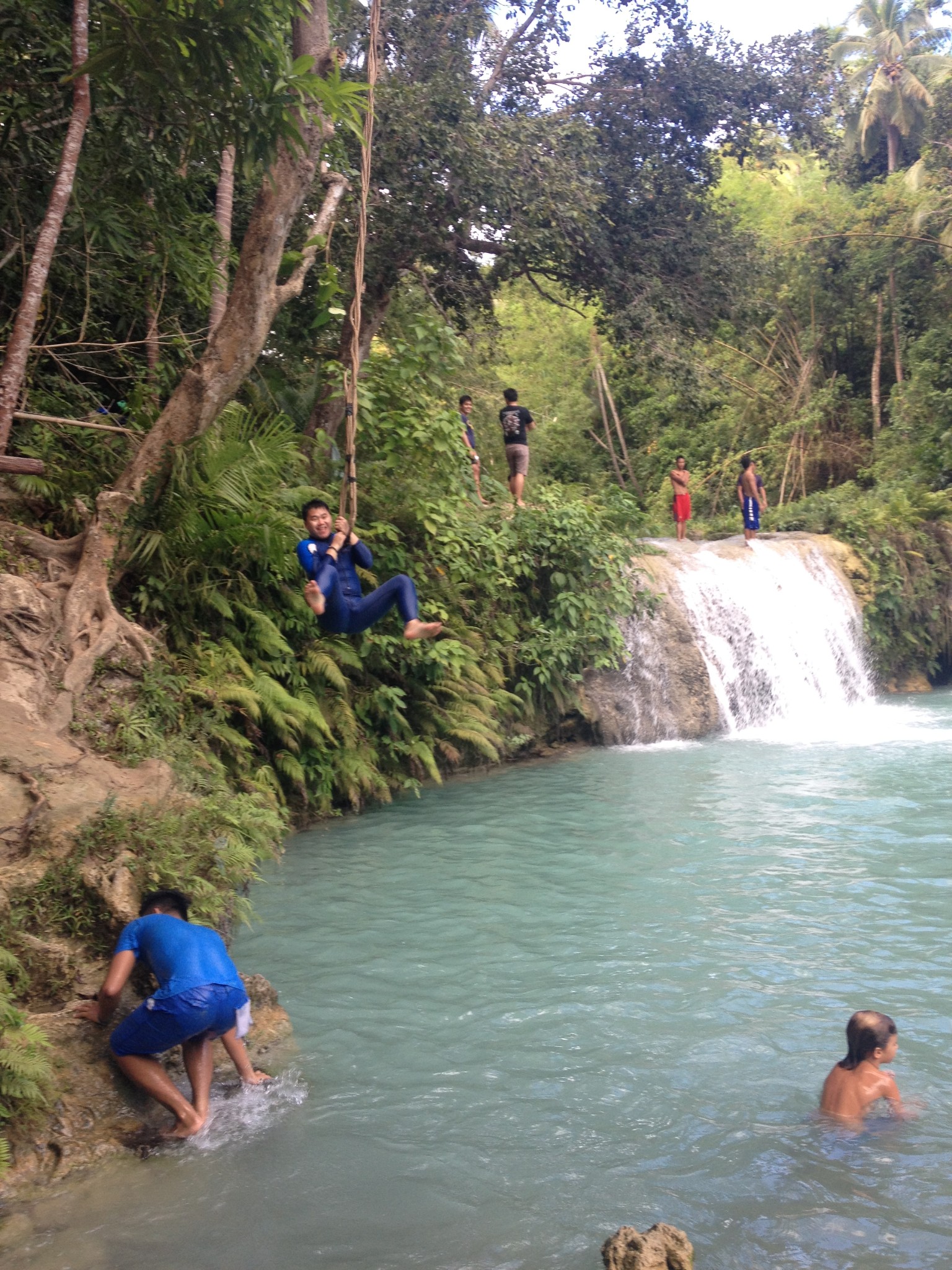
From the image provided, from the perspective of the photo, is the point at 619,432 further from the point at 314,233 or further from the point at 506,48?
the point at 314,233

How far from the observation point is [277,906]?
8.25 meters

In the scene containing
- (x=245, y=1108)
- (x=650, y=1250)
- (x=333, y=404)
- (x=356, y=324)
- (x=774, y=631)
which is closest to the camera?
(x=650, y=1250)

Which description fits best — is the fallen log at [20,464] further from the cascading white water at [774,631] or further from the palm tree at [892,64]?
the palm tree at [892,64]

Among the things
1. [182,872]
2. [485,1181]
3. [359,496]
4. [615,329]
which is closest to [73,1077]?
[182,872]

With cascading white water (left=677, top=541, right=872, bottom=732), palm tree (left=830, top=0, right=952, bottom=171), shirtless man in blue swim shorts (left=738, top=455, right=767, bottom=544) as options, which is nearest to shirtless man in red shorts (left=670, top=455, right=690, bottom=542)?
shirtless man in blue swim shorts (left=738, top=455, right=767, bottom=544)

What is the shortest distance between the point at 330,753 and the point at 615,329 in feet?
28.6

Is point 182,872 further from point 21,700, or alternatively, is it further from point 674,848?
point 674,848

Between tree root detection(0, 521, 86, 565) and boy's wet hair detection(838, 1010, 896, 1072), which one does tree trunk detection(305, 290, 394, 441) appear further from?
boy's wet hair detection(838, 1010, 896, 1072)

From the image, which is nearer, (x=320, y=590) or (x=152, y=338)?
(x=320, y=590)

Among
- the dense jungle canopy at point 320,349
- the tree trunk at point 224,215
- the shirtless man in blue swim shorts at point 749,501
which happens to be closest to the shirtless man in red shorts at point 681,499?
the shirtless man in blue swim shorts at point 749,501

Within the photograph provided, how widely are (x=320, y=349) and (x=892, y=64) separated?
25621 mm

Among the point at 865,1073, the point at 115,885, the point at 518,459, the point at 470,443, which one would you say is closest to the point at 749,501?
the point at 518,459

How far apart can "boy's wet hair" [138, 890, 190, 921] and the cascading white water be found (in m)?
11.2

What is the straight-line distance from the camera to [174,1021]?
16.4 ft
